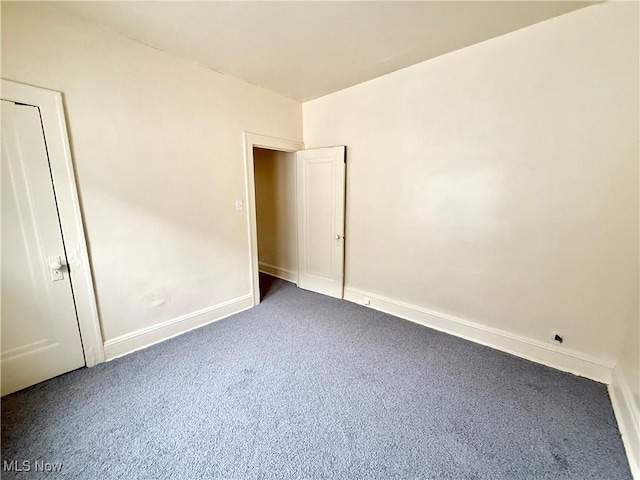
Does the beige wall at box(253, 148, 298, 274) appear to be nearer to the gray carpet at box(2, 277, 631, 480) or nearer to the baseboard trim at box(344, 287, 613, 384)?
the baseboard trim at box(344, 287, 613, 384)

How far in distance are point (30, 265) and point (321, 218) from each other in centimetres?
267

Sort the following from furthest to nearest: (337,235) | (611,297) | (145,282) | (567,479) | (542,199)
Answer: (337,235) → (145,282) → (542,199) → (611,297) → (567,479)

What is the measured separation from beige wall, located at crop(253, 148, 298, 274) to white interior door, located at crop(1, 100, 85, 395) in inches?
98.2

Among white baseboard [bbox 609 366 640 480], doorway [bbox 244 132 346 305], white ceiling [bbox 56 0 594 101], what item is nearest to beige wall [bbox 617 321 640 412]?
white baseboard [bbox 609 366 640 480]

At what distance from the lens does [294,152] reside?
3465 millimetres

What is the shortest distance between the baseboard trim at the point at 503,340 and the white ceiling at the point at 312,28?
8.20ft

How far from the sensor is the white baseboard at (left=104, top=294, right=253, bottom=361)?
212 cm

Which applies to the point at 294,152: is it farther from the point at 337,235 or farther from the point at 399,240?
the point at 399,240

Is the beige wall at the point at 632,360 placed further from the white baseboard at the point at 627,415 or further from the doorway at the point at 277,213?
the doorway at the point at 277,213

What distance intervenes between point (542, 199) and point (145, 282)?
3.44m

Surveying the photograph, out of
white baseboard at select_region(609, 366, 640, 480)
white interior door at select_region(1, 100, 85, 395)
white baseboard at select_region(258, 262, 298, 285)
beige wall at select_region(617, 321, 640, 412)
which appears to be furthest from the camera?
white baseboard at select_region(258, 262, 298, 285)

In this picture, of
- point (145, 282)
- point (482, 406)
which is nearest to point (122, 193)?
point (145, 282)

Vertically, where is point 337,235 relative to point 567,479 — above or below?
above

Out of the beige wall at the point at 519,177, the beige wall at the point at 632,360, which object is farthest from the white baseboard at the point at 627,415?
the beige wall at the point at 519,177
